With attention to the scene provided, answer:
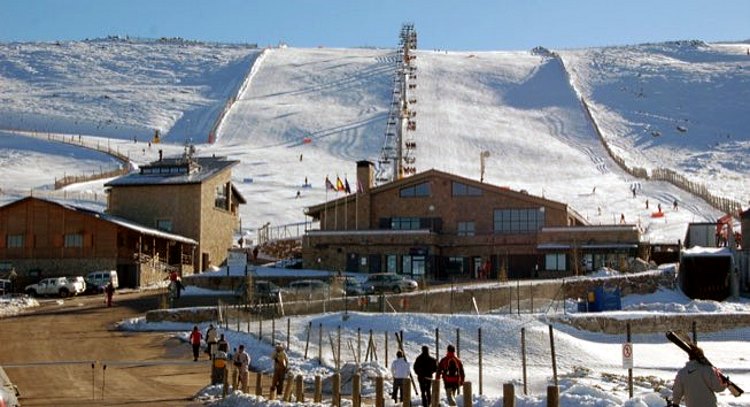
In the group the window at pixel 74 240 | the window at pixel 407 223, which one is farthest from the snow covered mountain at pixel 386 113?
the window at pixel 74 240

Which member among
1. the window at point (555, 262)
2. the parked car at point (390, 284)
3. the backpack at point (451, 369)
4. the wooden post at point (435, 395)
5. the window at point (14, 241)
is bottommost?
the wooden post at point (435, 395)

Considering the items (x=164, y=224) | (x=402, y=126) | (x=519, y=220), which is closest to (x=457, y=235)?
(x=519, y=220)

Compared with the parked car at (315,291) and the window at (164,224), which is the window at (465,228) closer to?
the parked car at (315,291)

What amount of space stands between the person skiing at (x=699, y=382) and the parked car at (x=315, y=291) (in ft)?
90.8

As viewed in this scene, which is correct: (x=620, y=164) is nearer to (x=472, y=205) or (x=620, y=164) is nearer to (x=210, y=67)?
(x=472, y=205)

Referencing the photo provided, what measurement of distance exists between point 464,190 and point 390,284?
1174 centimetres

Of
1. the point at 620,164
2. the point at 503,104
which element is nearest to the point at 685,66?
the point at 503,104

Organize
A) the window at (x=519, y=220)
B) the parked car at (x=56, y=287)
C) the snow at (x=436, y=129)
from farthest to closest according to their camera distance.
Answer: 1. the window at (x=519, y=220)
2. the parked car at (x=56, y=287)
3. the snow at (x=436, y=129)

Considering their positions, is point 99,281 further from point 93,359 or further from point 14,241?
point 93,359

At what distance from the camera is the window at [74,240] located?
52969mm

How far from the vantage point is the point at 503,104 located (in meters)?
125

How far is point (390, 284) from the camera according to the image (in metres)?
44.2

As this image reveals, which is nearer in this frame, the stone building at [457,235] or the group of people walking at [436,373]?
the group of people walking at [436,373]

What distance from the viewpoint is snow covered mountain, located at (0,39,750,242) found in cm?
8788
